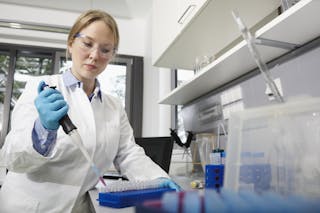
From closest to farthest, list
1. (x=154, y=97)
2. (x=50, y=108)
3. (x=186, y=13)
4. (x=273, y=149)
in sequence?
1. (x=273, y=149)
2. (x=50, y=108)
3. (x=186, y=13)
4. (x=154, y=97)

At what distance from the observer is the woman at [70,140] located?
822 millimetres

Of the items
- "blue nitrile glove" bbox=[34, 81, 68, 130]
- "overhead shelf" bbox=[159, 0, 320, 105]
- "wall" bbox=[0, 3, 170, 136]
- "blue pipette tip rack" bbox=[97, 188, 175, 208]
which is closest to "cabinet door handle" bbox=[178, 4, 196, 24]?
"overhead shelf" bbox=[159, 0, 320, 105]

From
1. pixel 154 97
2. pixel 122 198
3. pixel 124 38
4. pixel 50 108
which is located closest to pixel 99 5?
pixel 124 38

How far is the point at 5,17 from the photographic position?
2.75m

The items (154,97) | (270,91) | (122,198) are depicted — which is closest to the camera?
(122,198)

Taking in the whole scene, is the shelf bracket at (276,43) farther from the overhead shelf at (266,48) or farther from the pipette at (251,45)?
the pipette at (251,45)

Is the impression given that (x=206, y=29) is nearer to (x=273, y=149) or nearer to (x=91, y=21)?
(x=91, y=21)

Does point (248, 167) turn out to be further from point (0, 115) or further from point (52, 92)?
point (0, 115)

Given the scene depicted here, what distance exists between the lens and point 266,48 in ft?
3.20

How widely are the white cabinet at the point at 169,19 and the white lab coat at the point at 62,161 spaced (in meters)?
0.61

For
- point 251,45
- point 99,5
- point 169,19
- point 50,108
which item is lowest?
point 50,108

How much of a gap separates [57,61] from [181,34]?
197 cm

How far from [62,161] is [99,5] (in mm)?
2292

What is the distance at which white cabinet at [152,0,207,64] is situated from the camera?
120cm
